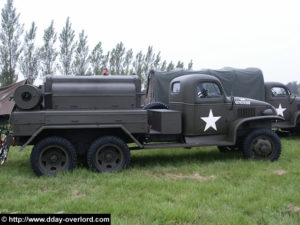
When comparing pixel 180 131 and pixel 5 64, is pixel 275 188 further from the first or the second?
pixel 5 64

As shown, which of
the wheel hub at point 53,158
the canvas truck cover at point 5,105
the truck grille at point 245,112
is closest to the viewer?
the wheel hub at point 53,158

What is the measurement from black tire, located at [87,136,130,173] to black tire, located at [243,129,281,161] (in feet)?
8.40

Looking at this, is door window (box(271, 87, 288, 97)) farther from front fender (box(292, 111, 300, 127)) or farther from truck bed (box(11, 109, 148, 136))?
truck bed (box(11, 109, 148, 136))

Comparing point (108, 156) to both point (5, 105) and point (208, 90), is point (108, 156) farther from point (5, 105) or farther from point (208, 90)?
point (5, 105)

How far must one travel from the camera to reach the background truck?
988 cm

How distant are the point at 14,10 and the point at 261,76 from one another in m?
16.6

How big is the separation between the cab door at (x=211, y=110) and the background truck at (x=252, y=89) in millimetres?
3657

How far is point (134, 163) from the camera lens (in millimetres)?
6520

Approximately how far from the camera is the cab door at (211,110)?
6.27 m

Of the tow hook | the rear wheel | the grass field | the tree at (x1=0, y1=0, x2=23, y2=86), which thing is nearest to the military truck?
the tow hook

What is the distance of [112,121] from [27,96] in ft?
4.98

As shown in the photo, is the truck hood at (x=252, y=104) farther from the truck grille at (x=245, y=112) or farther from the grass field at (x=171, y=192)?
the grass field at (x=171, y=192)

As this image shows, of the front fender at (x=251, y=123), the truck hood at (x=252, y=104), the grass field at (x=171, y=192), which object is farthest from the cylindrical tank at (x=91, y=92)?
the truck hood at (x=252, y=104)

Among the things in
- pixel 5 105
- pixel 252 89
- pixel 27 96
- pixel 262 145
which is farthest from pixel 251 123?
pixel 5 105
